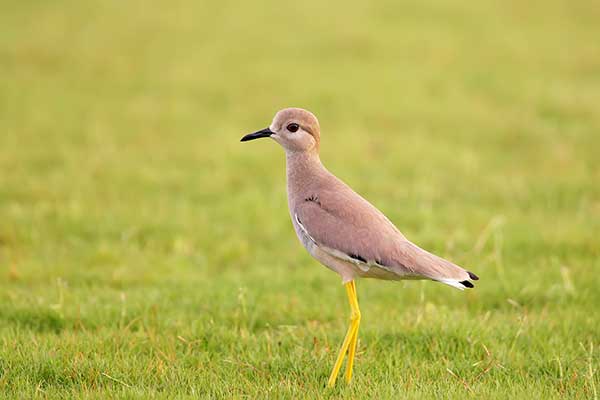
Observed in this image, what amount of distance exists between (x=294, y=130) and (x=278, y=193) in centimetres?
487

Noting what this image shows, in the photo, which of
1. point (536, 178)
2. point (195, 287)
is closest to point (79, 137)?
point (195, 287)

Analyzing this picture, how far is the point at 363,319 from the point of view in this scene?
261 inches

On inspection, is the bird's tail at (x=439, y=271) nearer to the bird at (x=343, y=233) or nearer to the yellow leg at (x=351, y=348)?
the bird at (x=343, y=233)

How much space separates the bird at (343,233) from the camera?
5.02m

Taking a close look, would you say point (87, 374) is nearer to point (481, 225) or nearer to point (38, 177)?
point (481, 225)

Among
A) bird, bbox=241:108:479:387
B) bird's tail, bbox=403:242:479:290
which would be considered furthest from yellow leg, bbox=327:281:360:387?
bird's tail, bbox=403:242:479:290

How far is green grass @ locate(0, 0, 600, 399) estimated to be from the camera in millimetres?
5625

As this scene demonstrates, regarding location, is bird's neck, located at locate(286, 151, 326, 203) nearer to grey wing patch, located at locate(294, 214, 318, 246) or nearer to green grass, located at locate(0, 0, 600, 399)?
grey wing patch, located at locate(294, 214, 318, 246)

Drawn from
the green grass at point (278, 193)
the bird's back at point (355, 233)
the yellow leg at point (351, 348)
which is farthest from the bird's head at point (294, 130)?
the green grass at point (278, 193)

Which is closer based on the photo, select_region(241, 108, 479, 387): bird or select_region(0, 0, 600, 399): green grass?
select_region(241, 108, 479, 387): bird

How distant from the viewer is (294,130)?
18.5ft

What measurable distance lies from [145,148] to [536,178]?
18.7ft

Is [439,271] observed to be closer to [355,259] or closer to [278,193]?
[355,259]

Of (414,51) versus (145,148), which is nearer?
(145,148)
